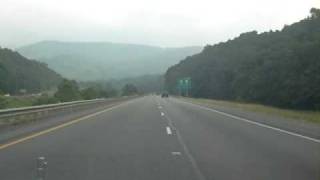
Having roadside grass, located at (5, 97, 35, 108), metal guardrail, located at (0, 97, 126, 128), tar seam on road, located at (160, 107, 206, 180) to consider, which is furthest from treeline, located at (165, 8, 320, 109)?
tar seam on road, located at (160, 107, 206, 180)

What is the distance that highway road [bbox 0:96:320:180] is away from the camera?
42.3ft

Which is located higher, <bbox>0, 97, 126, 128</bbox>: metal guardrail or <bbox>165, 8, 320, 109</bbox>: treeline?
<bbox>165, 8, 320, 109</bbox>: treeline

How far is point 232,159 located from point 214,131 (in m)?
10.2

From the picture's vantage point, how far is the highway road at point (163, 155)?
12.9 m

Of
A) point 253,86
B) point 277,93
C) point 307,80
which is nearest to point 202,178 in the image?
point 307,80

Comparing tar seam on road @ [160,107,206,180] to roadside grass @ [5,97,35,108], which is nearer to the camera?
tar seam on road @ [160,107,206,180]

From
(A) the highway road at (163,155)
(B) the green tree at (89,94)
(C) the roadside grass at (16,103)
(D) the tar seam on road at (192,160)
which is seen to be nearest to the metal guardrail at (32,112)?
(A) the highway road at (163,155)

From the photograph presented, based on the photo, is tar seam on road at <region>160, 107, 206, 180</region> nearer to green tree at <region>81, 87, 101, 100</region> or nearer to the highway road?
the highway road

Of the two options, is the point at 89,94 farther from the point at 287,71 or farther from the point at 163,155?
the point at 163,155

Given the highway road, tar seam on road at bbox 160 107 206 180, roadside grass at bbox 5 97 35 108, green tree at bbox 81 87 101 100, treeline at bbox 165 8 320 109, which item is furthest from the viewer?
green tree at bbox 81 87 101 100

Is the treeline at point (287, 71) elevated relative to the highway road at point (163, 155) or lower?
elevated

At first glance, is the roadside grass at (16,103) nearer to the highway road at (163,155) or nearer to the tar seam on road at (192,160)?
the highway road at (163,155)

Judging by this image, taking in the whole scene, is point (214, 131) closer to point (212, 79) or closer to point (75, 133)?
point (75, 133)

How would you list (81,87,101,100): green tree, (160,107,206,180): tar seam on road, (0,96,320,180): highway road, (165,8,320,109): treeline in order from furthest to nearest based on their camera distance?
(81,87,101,100): green tree < (165,8,320,109): treeline < (0,96,320,180): highway road < (160,107,206,180): tar seam on road
